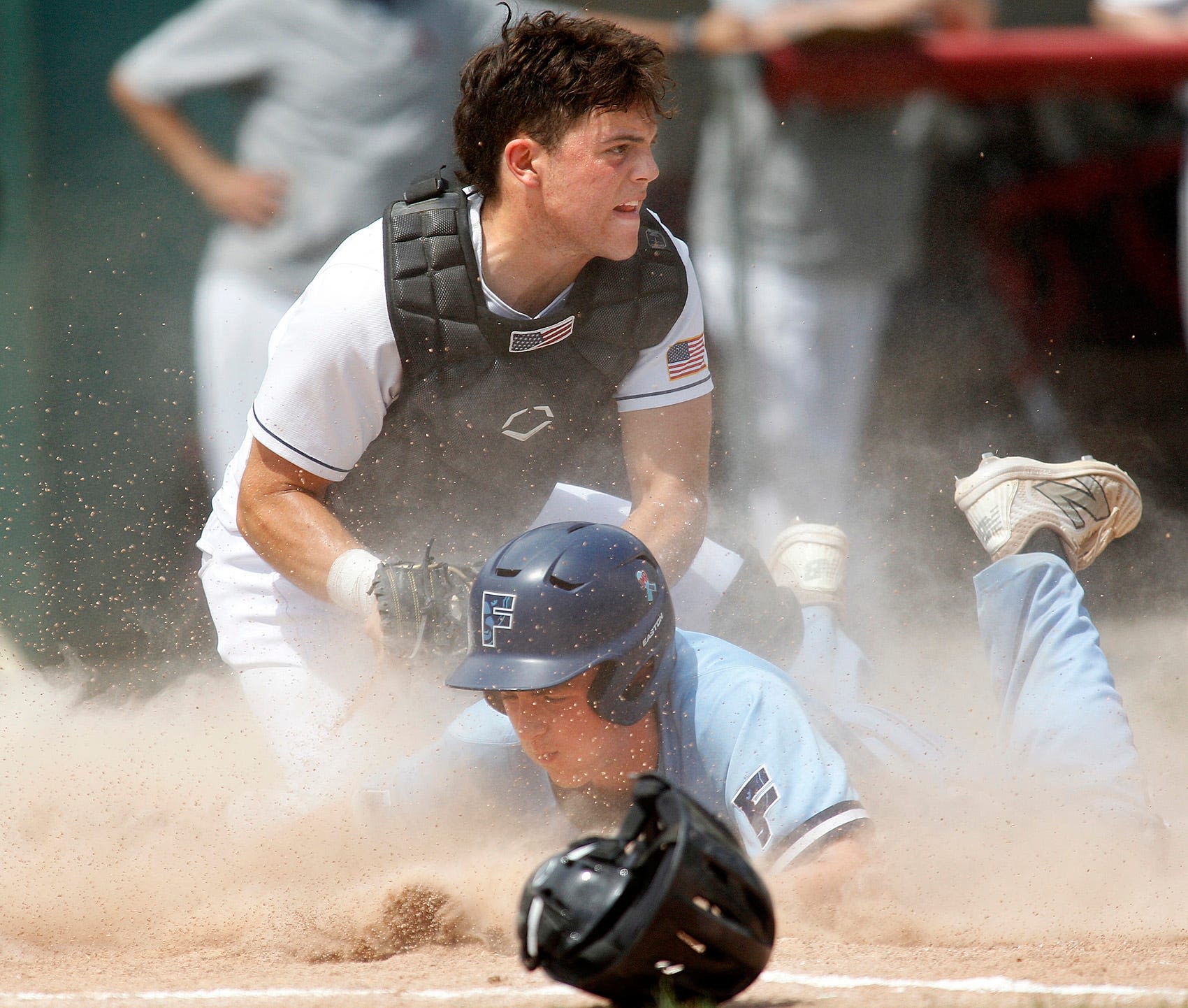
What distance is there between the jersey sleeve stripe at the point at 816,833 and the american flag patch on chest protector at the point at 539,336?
150 centimetres

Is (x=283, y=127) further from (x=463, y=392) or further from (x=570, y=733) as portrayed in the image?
(x=570, y=733)

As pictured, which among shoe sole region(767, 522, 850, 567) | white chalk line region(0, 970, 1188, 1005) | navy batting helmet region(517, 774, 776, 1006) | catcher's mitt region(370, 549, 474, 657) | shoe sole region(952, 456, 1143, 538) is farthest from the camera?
shoe sole region(767, 522, 850, 567)

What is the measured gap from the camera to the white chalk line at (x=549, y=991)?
2.33m

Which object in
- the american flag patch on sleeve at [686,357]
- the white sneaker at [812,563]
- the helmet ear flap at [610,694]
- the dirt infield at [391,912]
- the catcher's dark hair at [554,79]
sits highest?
the catcher's dark hair at [554,79]

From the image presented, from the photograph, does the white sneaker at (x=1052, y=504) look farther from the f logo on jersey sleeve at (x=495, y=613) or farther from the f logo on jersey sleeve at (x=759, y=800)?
the f logo on jersey sleeve at (x=495, y=613)

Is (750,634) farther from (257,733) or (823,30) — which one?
(823,30)

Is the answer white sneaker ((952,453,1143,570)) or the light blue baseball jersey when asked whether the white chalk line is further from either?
white sneaker ((952,453,1143,570))

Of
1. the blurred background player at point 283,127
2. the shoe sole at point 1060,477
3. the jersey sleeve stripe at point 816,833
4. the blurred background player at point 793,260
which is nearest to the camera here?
the jersey sleeve stripe at point 816,833

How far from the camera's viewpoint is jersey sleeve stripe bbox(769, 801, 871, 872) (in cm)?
277

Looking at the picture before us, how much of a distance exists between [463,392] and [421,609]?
65cm

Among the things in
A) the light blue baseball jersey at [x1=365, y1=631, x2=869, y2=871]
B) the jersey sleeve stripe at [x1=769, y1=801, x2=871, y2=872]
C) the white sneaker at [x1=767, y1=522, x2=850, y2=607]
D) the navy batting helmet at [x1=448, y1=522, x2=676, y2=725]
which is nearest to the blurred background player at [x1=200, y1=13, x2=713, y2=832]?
the light blue baseball jersey at [x1=365, y1=631, x2=869, y2=871]

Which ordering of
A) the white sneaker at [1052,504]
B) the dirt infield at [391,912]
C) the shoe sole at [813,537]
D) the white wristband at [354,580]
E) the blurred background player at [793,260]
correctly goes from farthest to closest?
the blurred background player at [793,260]
the shoe sole at [813,537]
the white sneaker at [1052,504]
the white wristband at [354,580]
the dirt infield at [391,912]

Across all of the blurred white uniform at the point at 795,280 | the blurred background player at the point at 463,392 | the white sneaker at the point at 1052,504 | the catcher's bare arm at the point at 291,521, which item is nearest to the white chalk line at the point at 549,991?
the blurred background player at the point at 463,392

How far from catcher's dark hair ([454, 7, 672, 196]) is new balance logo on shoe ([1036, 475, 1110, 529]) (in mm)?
1601
